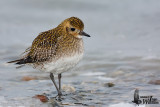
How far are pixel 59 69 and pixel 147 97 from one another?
5.80ft

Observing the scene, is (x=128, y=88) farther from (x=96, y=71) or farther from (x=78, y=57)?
(x=96, y=71)

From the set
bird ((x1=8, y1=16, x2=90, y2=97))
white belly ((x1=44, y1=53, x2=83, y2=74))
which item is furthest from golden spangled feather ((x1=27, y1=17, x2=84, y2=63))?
white belly ((x1=44, y1=53, x2=83, y2=74))

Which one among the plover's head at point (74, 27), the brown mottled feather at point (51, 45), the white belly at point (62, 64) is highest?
the plover's head at point (74, 27)

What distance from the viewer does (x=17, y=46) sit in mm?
12086

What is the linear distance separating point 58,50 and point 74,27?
64 cm

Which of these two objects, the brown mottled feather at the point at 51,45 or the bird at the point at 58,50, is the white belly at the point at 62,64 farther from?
the brown mottled feather at the point at 51,45

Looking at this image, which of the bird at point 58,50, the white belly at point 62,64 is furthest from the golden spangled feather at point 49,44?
the white belly at point 62,64

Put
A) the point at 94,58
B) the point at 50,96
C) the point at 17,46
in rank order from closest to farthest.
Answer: the point at 50,96
the point at 94,58
the point at 17,46

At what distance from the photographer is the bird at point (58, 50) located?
21.7 feet

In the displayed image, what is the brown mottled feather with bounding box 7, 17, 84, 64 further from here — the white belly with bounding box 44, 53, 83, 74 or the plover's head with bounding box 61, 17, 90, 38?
the white belly with bounding box 44, 53, 83, 74

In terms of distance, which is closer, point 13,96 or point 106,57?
point 13,96

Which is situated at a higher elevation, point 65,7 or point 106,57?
point 65,7

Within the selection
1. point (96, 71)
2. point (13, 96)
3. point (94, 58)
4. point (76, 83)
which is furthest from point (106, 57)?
point (13, 96)

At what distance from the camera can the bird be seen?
261 inches
